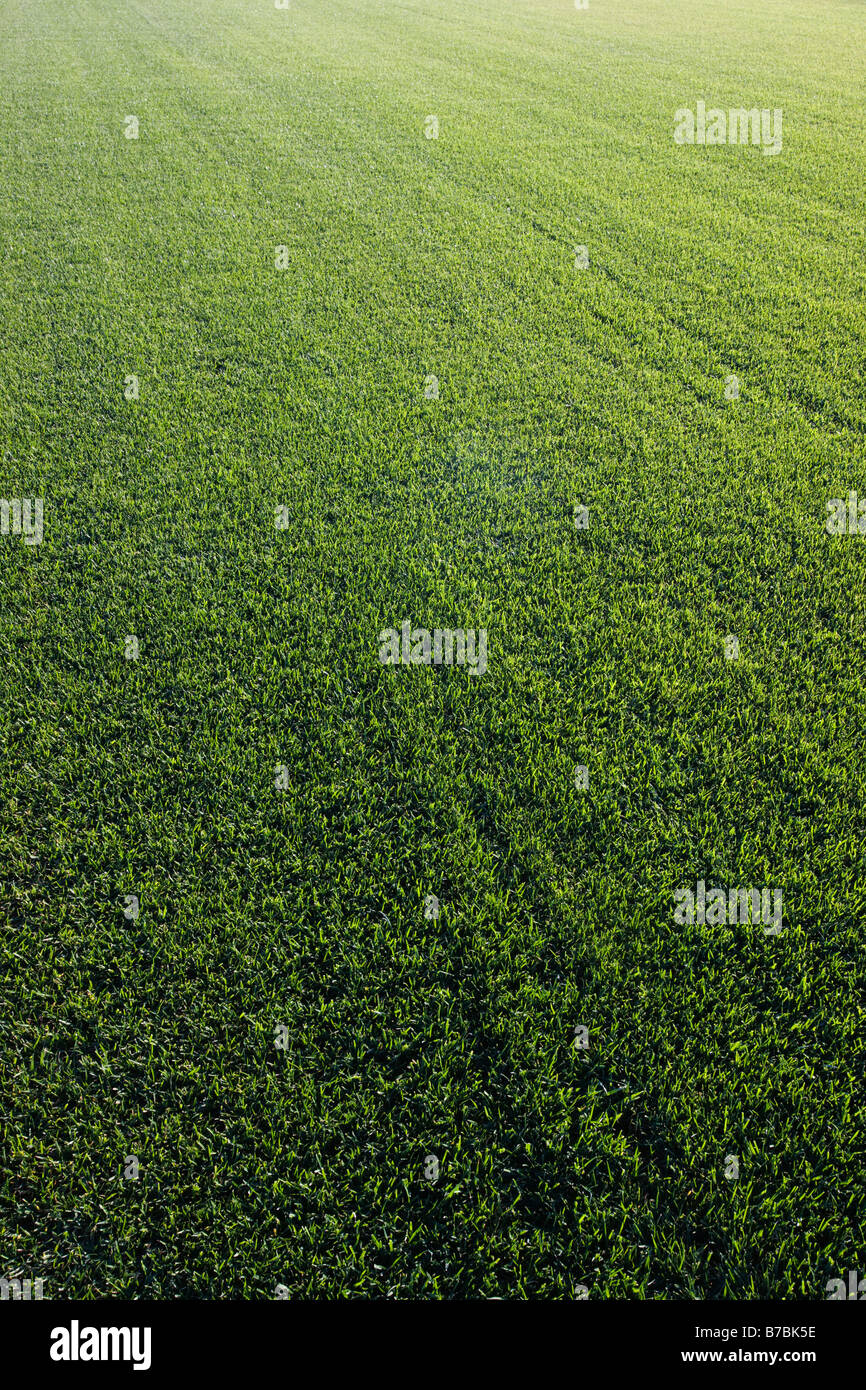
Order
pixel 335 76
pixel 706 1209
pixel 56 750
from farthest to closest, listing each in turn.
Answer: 1. pixel 335 76
2. pixel 56 750
3. pixel 706 1209

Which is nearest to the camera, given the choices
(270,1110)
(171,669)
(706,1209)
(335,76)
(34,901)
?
(706,1209)

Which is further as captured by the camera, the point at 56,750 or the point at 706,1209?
the point at 56,750

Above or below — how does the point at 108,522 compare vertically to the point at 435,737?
above

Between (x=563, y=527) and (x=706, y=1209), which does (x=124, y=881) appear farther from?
(x=563, y=527)
